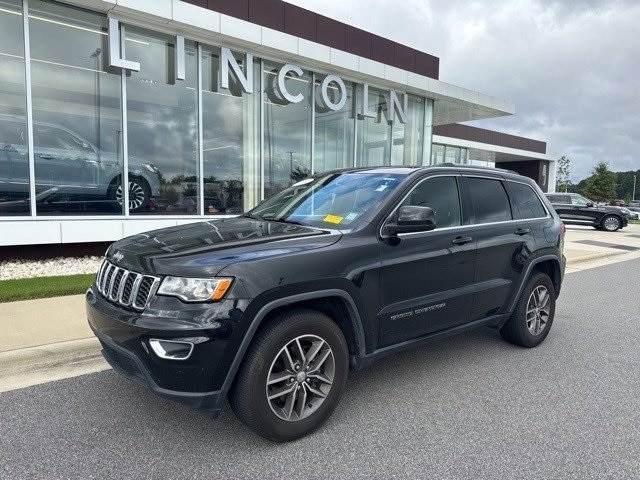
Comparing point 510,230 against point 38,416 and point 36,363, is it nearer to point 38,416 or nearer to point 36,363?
point 38,416

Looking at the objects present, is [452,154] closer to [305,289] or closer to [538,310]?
[538,310]

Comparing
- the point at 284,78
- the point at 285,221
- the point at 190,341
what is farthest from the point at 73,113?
the point at 190,341

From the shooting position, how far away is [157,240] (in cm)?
319

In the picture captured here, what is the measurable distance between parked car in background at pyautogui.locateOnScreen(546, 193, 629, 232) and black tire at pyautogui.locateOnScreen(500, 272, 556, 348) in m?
19.6

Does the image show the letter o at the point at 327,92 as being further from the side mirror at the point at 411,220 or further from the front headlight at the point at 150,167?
the side mirror at the point at 411,220

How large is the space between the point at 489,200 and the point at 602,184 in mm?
67755

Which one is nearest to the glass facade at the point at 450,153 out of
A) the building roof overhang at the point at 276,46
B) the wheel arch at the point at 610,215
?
the wheel arch at the point at 610,215

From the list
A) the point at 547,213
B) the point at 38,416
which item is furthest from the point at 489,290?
the point at 38,416

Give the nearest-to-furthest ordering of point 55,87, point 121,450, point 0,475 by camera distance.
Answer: point 0,475 < point 121,450 < point 55,87

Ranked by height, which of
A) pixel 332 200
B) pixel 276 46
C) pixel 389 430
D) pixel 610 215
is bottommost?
pixel 389 430

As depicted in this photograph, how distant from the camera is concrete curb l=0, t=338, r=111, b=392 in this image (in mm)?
3758

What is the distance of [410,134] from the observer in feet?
47.7

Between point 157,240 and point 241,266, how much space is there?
2.90 ft

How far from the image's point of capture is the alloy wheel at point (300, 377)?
283 centimetres
